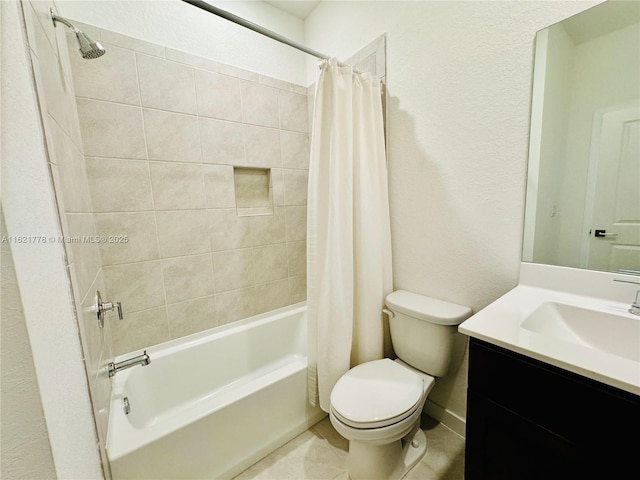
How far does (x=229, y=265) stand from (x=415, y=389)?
1.30 m

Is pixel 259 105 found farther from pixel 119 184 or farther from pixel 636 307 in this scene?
pixel 636 307

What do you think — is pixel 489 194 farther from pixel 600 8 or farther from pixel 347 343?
pixel 347 343

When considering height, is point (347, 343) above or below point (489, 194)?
below

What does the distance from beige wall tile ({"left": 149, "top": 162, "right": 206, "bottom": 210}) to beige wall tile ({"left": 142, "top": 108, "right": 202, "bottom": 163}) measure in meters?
0.05

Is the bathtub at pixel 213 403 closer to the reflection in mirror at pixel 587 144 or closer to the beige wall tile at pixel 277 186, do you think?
the beige wall tile at pixel 277 186

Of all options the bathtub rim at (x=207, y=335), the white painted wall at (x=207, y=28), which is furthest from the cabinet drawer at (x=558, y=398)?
the white painted wall at (x=207, y=28)

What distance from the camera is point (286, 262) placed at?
6.61ft

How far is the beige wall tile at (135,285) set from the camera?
141 centimetres

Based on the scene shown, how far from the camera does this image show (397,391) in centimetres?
110

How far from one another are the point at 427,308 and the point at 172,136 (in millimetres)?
1689

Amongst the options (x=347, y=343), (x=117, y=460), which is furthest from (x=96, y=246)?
(x=347, y=343)

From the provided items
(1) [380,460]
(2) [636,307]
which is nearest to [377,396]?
(1) [380,460]

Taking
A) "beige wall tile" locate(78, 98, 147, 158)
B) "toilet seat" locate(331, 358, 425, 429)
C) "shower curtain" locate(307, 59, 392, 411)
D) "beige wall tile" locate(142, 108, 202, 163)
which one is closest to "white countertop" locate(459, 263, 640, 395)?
"toilet seat" locate(331, 358, 425, 429)

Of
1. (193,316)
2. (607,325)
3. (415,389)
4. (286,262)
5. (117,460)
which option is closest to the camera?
(607,325)
